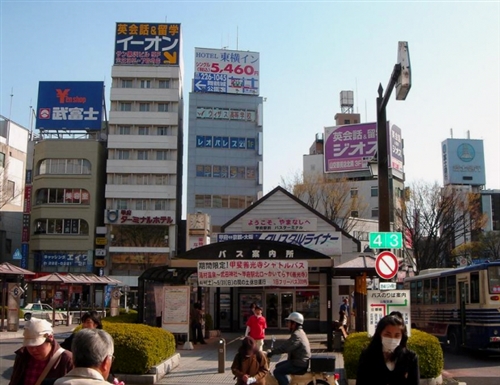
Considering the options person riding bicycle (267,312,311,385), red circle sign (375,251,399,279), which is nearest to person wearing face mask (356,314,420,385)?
person riding bicycle (267,312,311,385)

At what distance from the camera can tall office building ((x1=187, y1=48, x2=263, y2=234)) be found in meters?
64.9

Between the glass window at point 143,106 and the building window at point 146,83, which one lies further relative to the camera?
the building window at point 146,83

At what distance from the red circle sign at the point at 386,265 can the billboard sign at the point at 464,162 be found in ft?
366

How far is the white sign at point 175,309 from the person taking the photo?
2031cm

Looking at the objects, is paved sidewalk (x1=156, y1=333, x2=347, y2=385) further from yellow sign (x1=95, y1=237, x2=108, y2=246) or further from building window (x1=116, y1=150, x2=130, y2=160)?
building window (x1=116, y1=150, x2=130, y2=160)

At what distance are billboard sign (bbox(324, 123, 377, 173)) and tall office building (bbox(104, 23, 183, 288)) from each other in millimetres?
19169

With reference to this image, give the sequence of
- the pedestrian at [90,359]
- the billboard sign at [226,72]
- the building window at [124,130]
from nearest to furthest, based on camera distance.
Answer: the pedestrian at [90,359] → the building window at [124,130] → the billboard sign at [226,72]

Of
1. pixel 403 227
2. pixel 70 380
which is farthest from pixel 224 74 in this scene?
pixel 70 380

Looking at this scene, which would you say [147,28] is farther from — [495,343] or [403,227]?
[495,343]

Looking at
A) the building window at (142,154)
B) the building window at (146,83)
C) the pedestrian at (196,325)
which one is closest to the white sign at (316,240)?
the pedestrian at (196,325)

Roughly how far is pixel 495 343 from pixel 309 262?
243 inches

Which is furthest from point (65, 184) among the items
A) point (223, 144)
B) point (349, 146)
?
point (349, 146)

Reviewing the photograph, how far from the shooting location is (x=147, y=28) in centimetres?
6481

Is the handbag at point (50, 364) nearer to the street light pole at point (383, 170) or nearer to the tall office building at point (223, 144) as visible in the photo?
the street light pole at point (383, 170)
